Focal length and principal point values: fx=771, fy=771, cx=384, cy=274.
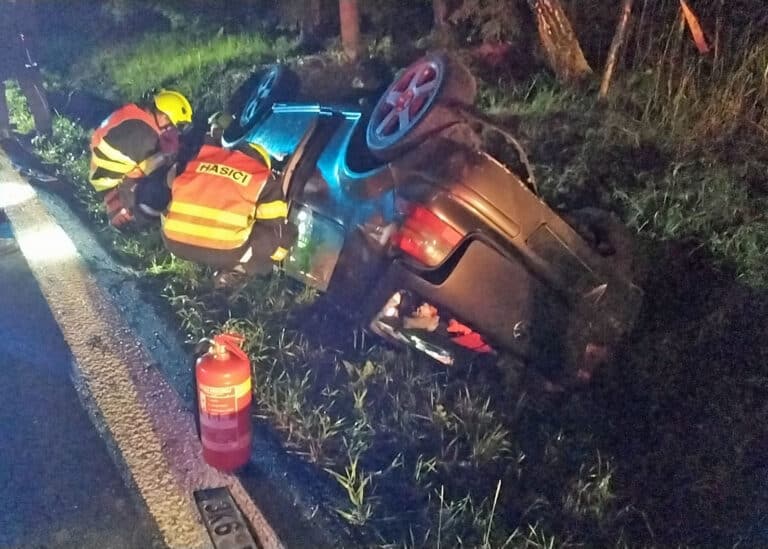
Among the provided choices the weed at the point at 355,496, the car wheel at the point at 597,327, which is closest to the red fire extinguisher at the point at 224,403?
the weed at the point at 355,496

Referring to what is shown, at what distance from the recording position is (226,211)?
3809 millimetres

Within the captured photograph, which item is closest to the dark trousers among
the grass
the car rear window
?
the grass

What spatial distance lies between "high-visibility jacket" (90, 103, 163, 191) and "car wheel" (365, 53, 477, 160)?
1669mm

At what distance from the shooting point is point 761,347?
12.0ft

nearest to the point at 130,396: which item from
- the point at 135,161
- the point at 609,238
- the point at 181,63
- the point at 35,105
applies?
the point at 135,161

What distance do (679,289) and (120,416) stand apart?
9.53 ft

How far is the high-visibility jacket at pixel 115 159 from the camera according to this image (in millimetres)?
4789

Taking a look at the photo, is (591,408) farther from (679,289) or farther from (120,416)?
(120,416)

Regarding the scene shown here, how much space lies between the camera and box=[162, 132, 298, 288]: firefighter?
3.84 metres

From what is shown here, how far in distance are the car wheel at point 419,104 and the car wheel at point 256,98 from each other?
46.6 inches

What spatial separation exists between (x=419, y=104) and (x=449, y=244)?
786 millimetres

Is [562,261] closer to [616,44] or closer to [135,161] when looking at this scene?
[135,161]

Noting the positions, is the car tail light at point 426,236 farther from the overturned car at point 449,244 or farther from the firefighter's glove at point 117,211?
the firefighter's glove at point 117,211

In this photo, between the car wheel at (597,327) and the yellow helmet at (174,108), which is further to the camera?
the yellow helmet at (174,108)
